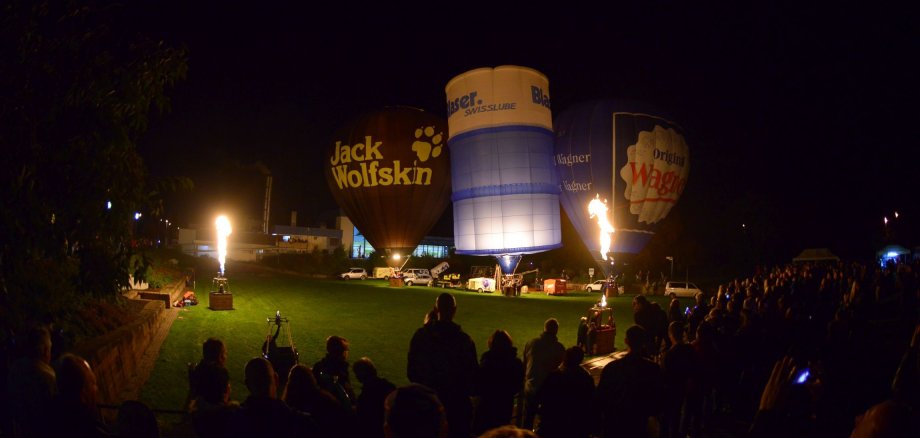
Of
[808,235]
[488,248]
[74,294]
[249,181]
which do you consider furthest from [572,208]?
[249,181]

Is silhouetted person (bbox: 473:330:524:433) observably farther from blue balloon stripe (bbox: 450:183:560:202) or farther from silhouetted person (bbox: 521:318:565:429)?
blue balloon stripe (bbox: 450:183:560:202)

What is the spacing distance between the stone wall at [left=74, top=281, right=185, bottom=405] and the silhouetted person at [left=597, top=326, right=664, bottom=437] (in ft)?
20.6

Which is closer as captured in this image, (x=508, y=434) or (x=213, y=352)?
(x=508, y=434)

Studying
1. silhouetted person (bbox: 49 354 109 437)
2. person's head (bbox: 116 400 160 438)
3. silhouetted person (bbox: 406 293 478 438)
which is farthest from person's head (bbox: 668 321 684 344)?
silhouetted person (bbox: 49 354 109 437)

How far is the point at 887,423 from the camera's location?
8.48 ft

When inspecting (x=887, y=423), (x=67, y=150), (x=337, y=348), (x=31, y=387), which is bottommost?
(x=31, y=387)

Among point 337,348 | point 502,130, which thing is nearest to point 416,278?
point 502,130

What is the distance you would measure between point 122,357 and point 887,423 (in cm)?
1001

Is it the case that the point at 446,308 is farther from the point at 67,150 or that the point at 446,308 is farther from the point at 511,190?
the point at 511,190

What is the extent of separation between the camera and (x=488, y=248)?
2677cm

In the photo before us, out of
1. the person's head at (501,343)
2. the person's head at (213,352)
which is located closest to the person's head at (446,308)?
the person's head at (501,343)

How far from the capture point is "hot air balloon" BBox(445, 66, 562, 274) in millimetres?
25734

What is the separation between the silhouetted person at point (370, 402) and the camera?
459 centimetres

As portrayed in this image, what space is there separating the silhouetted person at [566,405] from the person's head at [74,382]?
130 inches
